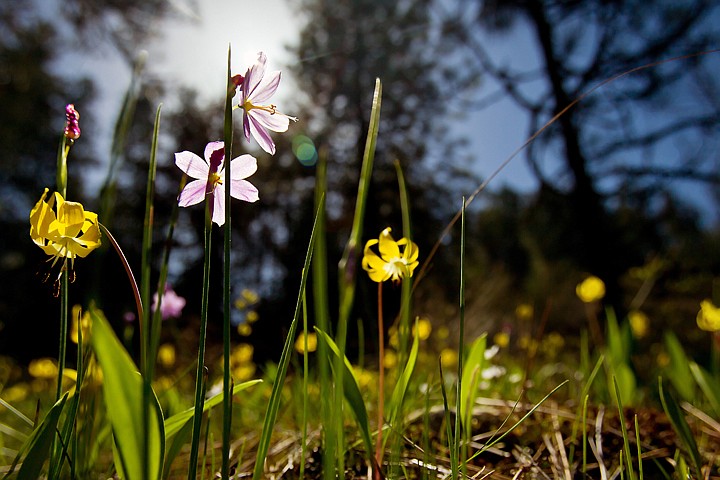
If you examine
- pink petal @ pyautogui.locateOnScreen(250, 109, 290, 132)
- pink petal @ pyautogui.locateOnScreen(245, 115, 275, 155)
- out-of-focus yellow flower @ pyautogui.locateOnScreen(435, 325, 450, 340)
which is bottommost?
out-of-focus yellow flower @ pyautogui.locateOnScreen(435, 325, 450, 340)

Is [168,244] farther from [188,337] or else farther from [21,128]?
[21,128]

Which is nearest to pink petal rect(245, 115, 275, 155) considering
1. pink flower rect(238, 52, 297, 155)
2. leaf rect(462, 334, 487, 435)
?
pink flower rect(238, 52, 297, 155)

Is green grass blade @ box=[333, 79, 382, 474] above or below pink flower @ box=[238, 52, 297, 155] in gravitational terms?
below

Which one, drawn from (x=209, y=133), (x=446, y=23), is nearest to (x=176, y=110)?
(x=209, y=133)

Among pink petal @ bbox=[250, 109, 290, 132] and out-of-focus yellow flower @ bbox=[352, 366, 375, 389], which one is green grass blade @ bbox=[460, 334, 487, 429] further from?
pink petal @ bbox=[250, 109, 290, 132]

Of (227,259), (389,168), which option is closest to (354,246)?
(227,259)

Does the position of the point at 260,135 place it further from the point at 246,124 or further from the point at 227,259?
the point at 227,259
